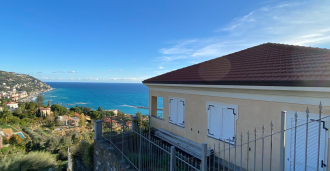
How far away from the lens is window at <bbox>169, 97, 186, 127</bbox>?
28.1 feet

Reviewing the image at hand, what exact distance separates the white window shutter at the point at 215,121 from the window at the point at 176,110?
1.69 m

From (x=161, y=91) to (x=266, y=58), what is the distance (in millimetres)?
5559

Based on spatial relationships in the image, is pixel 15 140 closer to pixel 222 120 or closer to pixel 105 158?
pixel 105 158

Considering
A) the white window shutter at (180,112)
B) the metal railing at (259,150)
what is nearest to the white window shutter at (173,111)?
the white window shutter at (180,112)

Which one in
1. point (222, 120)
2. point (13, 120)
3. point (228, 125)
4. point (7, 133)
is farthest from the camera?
point (13, 120)

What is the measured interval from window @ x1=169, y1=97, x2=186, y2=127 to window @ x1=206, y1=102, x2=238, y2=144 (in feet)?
5.56

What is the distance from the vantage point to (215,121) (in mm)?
6840

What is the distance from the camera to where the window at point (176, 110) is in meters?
8.56

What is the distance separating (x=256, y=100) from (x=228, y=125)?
4.82 feet

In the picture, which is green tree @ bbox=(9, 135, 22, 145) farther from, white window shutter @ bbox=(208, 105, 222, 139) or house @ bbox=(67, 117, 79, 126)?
white window shutter @ bbox=(208, 105, 222, 139)

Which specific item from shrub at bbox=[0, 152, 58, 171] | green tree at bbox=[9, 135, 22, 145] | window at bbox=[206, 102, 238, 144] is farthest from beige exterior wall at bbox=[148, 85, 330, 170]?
green tree at bbox=[9, 135, 22, 145]

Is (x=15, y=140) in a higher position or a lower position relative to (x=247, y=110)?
lower

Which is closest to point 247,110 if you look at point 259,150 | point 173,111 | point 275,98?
point 275,98

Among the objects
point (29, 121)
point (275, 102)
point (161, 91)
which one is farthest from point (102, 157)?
point (29, 121)
